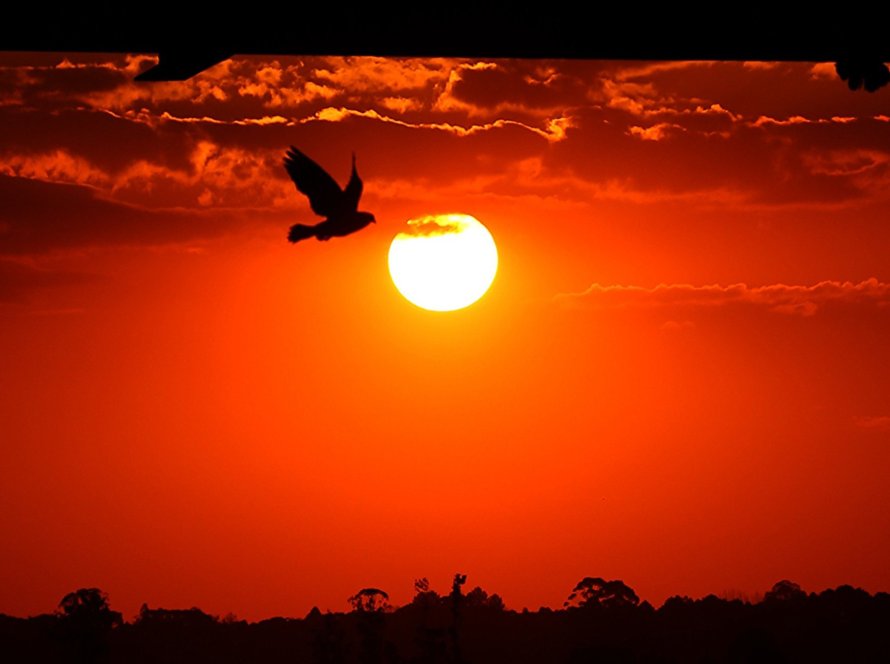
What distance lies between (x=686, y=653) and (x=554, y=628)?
718cm

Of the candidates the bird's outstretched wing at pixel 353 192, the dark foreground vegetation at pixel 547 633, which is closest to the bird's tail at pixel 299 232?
the bird's outstretched wing at pixel 353 192

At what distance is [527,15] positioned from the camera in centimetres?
425

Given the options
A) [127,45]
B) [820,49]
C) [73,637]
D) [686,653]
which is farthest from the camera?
[686,653]

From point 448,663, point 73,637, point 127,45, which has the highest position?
point 73,637

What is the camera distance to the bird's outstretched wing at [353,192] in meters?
4.84

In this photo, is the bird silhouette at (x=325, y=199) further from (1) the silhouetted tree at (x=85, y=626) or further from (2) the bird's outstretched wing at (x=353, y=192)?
(1) the silhouetted tree at (x=85, y=626)

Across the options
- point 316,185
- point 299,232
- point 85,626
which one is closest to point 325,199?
point 316,185

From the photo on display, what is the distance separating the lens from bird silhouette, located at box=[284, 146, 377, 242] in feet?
15.6

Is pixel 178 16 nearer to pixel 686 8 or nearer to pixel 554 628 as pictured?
pixel 686 8

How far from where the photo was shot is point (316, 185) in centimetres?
501

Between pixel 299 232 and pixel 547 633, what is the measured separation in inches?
2302

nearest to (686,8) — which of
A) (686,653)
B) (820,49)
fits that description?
(820,49)

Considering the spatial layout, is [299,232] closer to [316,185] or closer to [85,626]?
[316,185]

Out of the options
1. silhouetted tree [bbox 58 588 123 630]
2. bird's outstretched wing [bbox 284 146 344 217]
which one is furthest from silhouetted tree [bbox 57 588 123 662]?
bird's outstretched wing [bbox 284 146 344 217]
